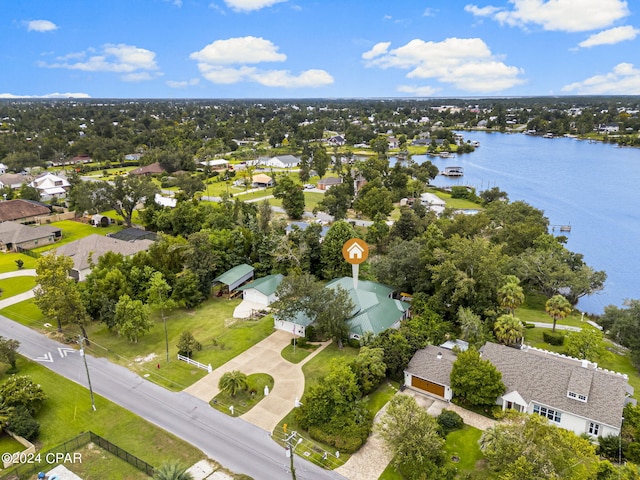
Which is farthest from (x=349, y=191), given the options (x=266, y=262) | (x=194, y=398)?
(x=194, y=398)

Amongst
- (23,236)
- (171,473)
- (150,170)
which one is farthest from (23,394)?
(150,170)

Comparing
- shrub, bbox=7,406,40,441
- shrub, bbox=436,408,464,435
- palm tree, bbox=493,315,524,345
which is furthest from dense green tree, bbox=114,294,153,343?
palm tree, bbox=493,315,524,345

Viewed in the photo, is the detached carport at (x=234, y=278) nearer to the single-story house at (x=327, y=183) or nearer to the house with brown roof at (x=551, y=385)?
the house with brown roof at (x=551, y=385)

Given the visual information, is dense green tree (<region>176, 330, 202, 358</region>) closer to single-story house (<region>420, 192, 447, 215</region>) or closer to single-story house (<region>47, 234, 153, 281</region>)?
single-story house (<region>47, 234, 153, 281</region>)

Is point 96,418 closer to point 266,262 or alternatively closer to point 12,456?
point 12,456

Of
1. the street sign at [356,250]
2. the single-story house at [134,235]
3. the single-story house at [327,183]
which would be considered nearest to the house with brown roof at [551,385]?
the street sign at [356,250]

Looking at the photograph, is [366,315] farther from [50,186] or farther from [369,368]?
[50,186]
